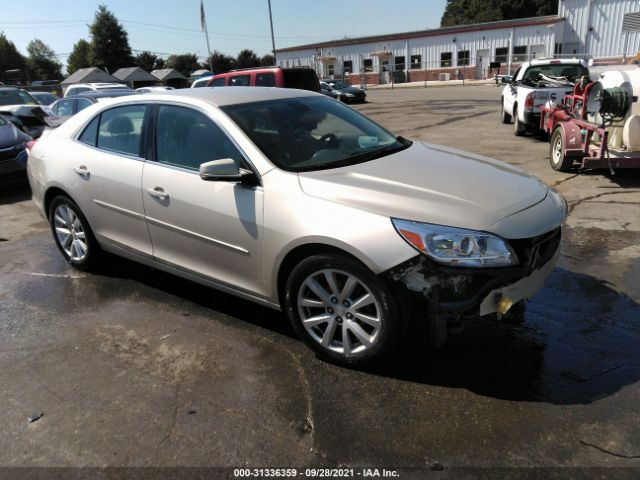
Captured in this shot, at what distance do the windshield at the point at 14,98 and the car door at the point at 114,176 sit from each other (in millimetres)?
12358

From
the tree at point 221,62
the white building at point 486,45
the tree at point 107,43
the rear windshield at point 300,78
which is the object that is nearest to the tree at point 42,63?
the tree at point 107,43

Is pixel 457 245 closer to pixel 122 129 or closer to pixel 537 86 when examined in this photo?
pixel 122 129

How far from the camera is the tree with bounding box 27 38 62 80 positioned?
334ft

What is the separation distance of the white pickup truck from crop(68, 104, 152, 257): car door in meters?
9.46

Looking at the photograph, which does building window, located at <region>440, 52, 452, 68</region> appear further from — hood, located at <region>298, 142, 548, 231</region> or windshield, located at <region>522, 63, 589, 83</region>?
hood, located at <region>298, 142, 548, 231</region>

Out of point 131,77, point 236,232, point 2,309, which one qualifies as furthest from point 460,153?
point 131,77

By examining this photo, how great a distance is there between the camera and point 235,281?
11.6 ft

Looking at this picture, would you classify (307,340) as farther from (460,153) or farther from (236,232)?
(460,153)

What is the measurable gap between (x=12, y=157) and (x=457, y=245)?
8.46 meters

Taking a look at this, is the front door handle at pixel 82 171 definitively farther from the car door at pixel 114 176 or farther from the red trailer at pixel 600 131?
the red trailer at pixel 600 131

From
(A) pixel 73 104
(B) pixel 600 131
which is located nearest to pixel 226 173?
(B) pixel 600 131

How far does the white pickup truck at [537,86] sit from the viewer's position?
11141mm

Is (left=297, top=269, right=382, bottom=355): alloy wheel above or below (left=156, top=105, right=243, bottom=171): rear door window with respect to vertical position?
below

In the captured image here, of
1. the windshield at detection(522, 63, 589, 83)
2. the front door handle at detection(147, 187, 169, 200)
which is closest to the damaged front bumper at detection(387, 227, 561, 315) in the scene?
the front door handle at detection(147, 187, 169, 200)
